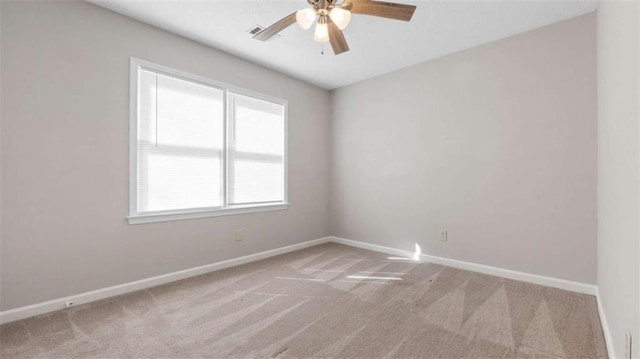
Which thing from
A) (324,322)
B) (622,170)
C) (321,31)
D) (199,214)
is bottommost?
(324,322)

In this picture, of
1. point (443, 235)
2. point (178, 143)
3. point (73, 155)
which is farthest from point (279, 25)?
point (443, 235)

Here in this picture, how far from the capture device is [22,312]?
2.08 meters

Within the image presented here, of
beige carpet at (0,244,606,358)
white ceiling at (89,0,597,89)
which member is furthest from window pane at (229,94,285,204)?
beige carpet at (0,244,606,358)

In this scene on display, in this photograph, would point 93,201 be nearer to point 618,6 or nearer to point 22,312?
point 22,312

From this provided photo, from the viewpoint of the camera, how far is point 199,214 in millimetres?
3096

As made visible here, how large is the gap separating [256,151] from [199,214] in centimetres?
110

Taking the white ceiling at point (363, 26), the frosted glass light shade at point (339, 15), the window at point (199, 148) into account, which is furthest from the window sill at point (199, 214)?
the frosted glass light shade at point (339, 15)

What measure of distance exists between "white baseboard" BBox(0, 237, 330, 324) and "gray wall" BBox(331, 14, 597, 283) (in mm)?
1811

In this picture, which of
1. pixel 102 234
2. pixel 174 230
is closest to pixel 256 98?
pixel 174 230

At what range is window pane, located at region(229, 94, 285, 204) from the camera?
3473mm

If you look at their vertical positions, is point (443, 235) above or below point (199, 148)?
below

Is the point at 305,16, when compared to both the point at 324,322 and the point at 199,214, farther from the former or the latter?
the point at 199,214

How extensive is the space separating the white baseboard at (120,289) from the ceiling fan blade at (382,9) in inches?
114

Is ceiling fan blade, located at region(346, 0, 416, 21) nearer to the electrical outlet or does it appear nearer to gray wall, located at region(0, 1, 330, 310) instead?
gray wall, located at region(0, 1, 330, 310)
